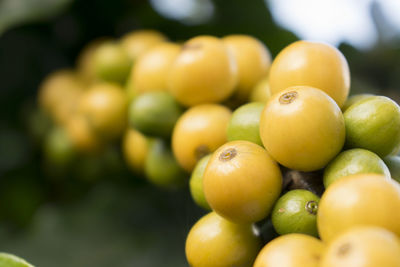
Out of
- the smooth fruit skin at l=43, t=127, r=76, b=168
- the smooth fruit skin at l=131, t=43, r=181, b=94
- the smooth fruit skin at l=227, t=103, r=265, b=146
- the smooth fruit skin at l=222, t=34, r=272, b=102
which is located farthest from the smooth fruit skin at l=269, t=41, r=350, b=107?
the smooth fruit skin at l=43, t=127, r=76, b=168

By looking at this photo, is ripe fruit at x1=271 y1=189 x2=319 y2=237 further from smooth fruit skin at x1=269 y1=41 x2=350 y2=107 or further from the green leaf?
the green leaf

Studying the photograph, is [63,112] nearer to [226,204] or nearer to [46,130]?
[46,130]

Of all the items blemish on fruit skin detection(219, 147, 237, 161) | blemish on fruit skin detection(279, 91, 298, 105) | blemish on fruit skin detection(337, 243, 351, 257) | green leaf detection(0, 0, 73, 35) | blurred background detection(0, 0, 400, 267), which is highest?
blemish on fruit skin detection(279, 91, 298, 105)

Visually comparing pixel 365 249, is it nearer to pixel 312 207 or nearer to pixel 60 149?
pixel 312 207

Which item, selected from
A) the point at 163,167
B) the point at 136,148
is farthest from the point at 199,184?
the point at 136,148

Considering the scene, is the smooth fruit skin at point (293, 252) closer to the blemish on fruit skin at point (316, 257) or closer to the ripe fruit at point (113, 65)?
the blemish on fruit skin at point (316, 257)

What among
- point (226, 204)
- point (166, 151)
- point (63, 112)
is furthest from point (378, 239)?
point (63, 112)
